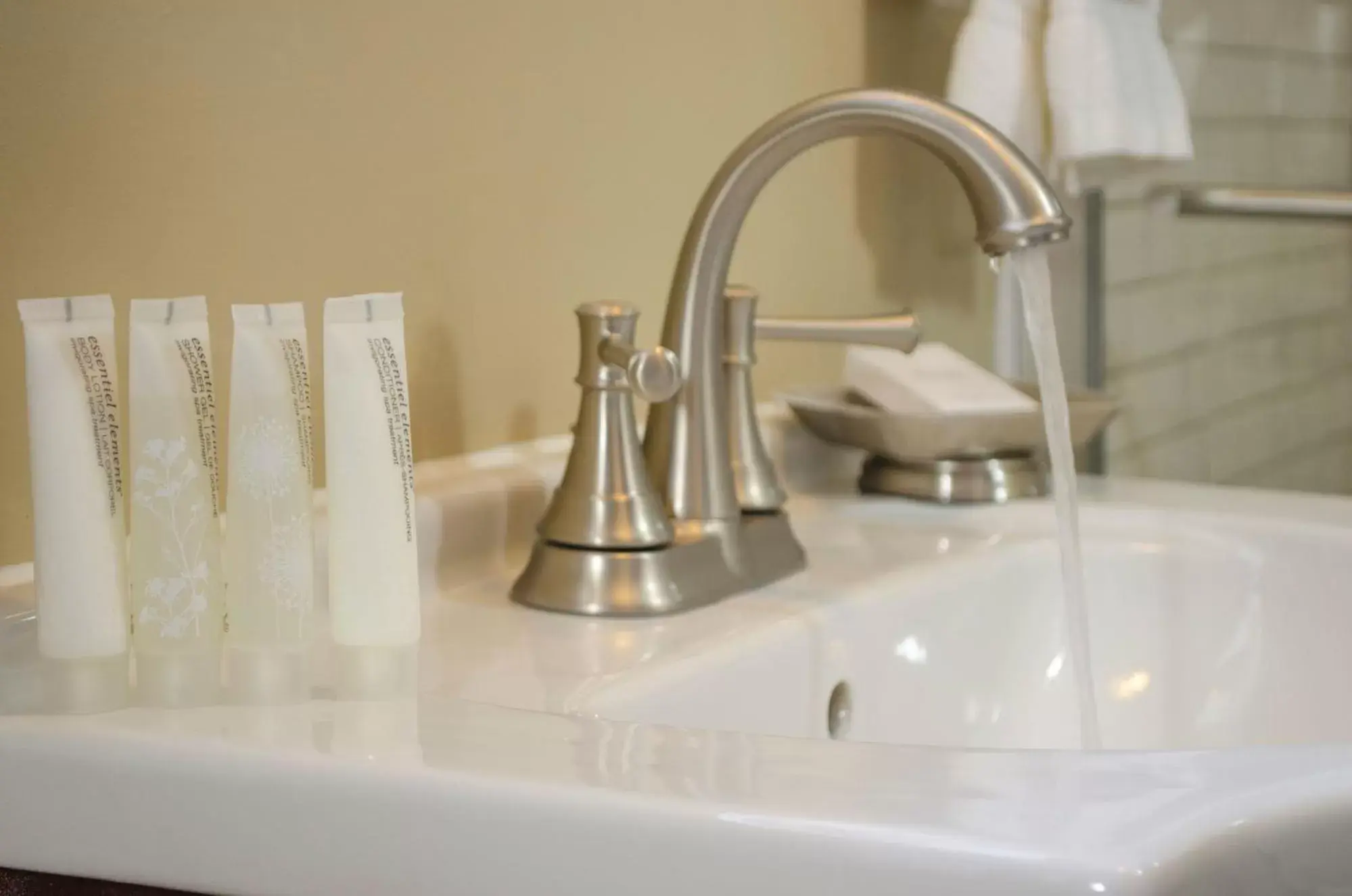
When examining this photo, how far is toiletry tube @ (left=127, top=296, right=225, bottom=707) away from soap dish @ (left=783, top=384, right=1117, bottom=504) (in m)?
0.52

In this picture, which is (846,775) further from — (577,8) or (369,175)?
(577,8)

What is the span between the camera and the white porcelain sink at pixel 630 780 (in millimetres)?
376

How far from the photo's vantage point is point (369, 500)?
1.77 ft

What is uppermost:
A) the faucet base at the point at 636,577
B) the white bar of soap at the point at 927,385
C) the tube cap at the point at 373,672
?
the white bar of soap at the point at 927,385

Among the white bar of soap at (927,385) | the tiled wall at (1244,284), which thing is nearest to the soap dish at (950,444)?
the white bar of soap at (927,385)

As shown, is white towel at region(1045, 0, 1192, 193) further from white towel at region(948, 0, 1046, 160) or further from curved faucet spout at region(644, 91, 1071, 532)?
curved faucet spout at region(644, 91, 1071, 532)

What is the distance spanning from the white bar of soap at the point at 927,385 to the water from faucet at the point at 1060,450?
8.3 inches

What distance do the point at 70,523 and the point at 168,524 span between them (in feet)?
0.09

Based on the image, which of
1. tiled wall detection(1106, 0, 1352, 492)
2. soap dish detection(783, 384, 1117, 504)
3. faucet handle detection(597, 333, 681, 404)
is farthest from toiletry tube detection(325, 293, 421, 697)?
tiled wall detection(1106, 0, 1352, 492)

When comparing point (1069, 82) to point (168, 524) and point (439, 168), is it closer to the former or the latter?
point (439, 168)

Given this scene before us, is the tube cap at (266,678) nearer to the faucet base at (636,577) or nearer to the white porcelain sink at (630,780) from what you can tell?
the white porcelain sink at (630,780)

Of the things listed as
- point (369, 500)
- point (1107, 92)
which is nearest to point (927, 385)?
point (1107, 92)

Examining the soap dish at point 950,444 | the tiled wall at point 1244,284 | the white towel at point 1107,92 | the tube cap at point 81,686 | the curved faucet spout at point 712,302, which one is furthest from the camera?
the tiled wall at point 1244,284


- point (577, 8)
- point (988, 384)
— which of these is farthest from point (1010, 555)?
point (577, 8)
